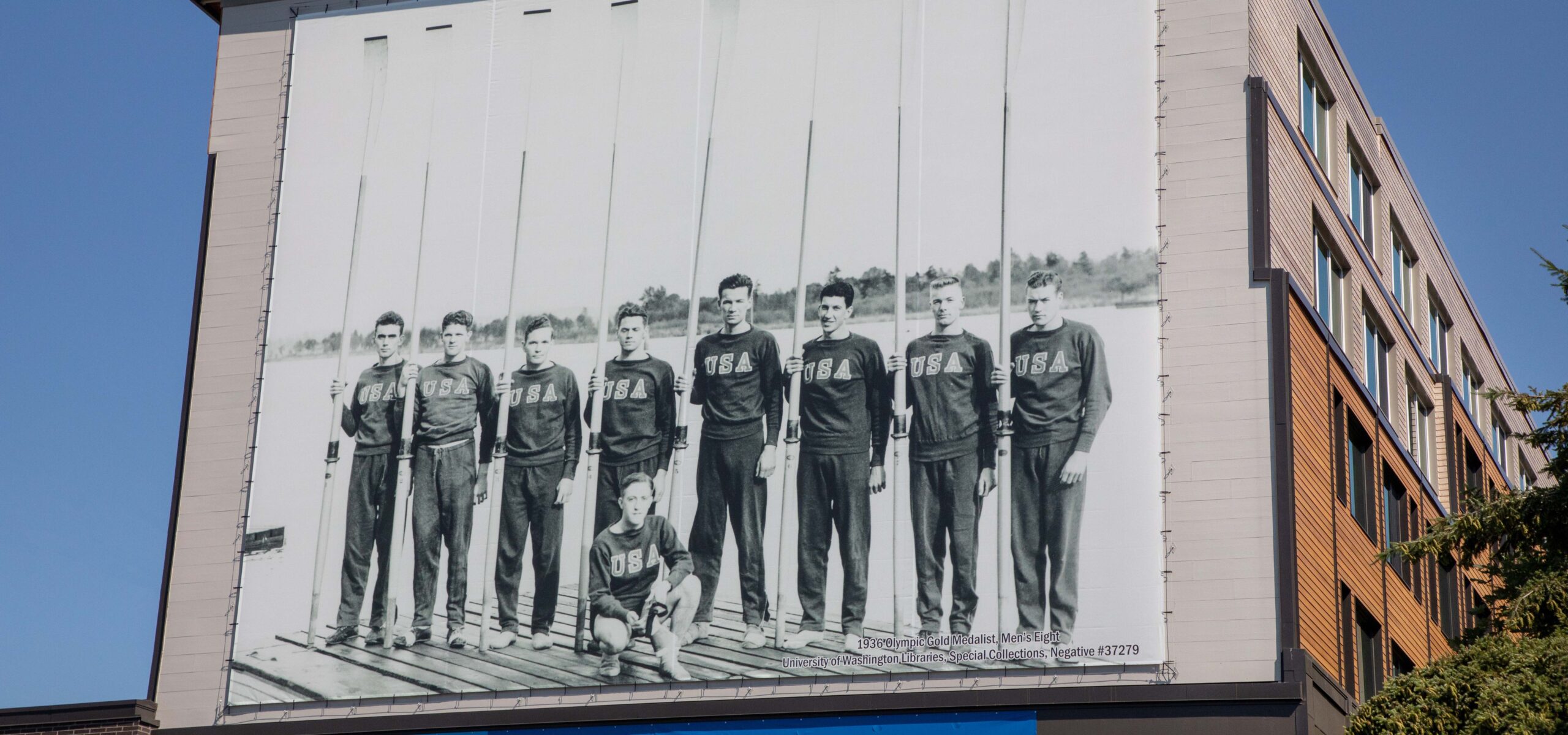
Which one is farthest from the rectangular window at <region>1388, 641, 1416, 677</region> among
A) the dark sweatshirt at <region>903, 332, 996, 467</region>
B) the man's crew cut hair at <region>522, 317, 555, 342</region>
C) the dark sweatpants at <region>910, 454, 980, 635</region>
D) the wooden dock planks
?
the man's crew cut hair at <region>522, 317, 555, 342</region>

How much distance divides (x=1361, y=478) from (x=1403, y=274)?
11.4 metres

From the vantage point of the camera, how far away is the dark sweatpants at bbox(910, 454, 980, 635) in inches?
1378

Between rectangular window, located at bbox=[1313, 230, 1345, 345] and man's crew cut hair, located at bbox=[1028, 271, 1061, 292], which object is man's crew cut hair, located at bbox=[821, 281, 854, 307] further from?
rectangular window, located at bbox=[1313, 230, 1345, 345]

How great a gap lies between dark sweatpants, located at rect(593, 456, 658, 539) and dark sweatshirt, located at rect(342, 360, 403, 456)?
4.79m

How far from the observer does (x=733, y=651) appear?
36062 mm

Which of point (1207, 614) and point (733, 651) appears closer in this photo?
point (1207, 614)

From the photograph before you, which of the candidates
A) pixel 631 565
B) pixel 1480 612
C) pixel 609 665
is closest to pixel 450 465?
pixel 631 565

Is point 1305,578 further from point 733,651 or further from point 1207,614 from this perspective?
point 733,651

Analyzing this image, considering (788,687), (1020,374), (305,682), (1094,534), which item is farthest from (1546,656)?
(305,682)

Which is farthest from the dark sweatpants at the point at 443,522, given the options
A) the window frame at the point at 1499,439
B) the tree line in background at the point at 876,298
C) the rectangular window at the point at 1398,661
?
the window frame at the point at 1499,439

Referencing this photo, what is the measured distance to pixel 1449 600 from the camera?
51312 millimetres

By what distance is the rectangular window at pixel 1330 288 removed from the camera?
4050cm

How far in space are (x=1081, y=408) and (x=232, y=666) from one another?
1818 cm

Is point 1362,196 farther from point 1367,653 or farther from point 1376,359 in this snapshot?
point 1367,653
